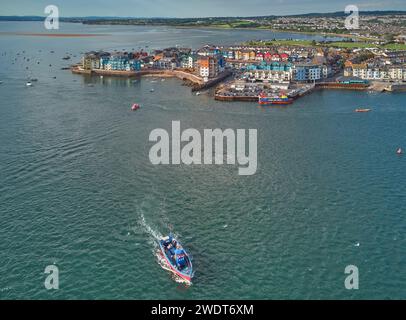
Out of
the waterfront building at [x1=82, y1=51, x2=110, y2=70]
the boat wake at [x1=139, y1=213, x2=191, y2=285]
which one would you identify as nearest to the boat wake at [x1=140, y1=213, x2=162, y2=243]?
the boat wake at [x1=139, y1=213, x2=191, y2=285]

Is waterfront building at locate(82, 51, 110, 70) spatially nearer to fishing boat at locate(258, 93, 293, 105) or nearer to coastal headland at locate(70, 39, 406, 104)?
coastal headland at locate(70, 39, 406, 104)

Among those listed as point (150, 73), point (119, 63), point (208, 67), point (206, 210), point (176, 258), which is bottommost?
point (176, 258)

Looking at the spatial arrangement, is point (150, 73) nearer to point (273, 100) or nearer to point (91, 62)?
point (91, 62)

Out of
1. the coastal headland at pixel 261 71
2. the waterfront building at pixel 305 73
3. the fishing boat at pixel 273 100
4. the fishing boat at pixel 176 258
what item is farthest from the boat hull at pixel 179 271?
the waterfront building at pixel 305 73

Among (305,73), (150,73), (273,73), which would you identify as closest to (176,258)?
(273,73)

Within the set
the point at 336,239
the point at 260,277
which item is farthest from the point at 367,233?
the point at 260,277
